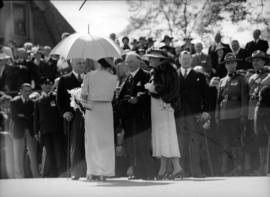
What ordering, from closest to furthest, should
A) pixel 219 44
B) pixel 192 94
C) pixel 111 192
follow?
pixel 111 192 < pixel 192 94 < pixel 219 44

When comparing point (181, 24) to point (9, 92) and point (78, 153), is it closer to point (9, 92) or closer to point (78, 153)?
point (9, 92)

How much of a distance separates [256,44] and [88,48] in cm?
477

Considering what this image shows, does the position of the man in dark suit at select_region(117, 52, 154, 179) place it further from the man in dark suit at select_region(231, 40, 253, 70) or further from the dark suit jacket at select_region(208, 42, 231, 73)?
the dark suit jacket at select_region(208, 42, 231, 73)


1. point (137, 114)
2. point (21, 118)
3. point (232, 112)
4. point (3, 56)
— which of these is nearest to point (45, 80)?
point (3, 56)

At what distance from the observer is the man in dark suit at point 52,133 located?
16.1 meters

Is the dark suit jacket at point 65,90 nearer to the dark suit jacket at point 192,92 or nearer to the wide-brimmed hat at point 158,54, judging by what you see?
the wide-brimmed hat at point 158,54

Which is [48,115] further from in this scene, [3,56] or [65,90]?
[3,56]

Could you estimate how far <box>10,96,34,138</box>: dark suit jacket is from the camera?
17141 millimetres

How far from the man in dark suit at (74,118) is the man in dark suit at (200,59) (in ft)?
13.6

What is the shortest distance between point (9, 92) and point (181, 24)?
4.45 metres

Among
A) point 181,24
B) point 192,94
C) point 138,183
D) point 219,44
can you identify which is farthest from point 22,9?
point 138,183

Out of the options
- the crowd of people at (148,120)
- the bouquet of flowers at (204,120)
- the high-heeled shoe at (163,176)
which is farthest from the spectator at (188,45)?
the high-heeled shoe at (163,176)

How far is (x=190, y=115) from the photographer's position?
48.1 feet

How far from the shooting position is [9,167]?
17141mm
